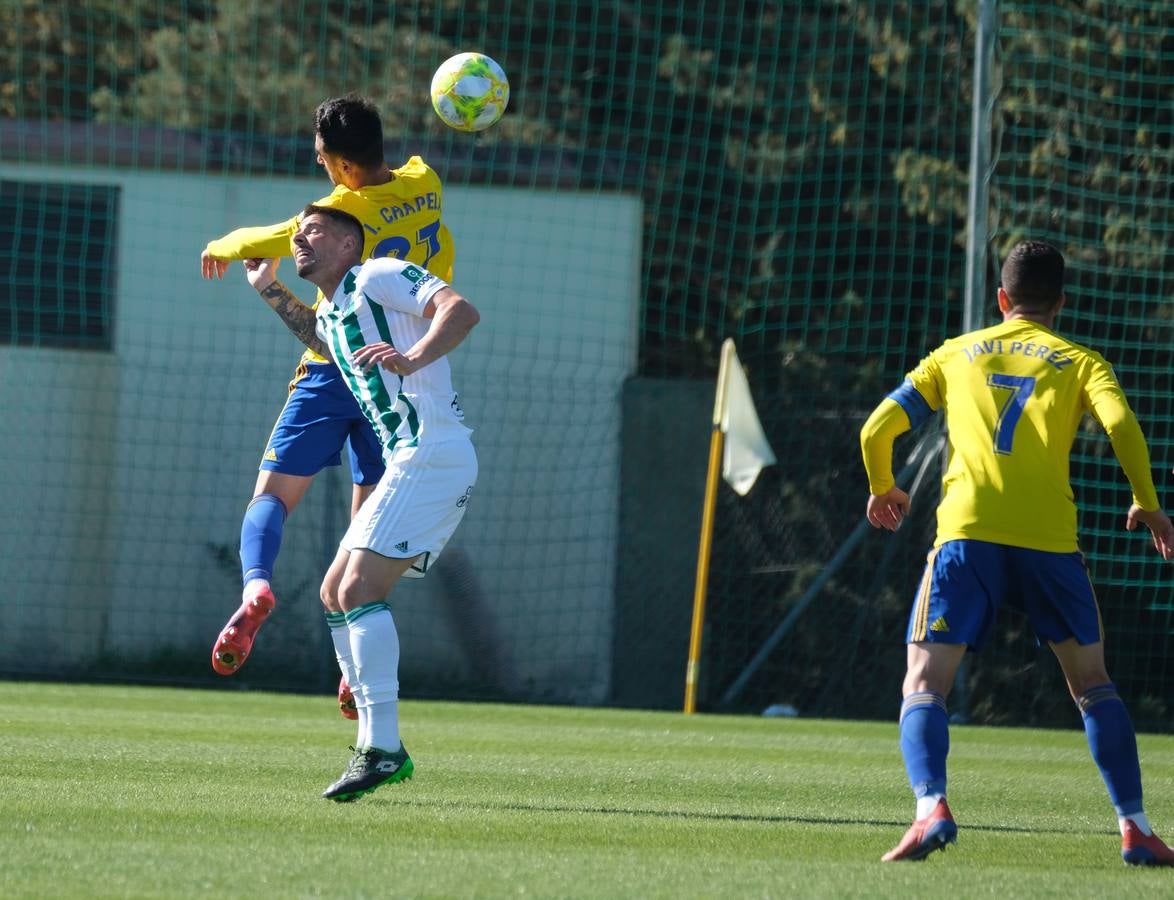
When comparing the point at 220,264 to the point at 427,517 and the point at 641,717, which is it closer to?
the point at 427,517

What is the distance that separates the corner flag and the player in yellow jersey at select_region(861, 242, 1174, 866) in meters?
7.38

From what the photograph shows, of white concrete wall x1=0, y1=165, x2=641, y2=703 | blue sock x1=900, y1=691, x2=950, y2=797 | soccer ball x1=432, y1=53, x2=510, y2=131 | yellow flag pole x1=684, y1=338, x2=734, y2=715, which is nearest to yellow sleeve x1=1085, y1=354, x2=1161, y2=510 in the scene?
blue sock x1=900, y1=691, x2=950, y2=797

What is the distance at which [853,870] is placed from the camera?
15.3 ft

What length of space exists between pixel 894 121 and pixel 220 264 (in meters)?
11.7

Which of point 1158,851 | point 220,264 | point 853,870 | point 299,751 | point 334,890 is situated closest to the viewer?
point 334,890

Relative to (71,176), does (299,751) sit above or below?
below

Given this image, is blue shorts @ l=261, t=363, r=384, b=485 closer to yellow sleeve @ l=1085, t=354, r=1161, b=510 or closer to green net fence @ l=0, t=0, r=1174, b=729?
yellow sleeve @ l=1085, t=354, r=1161, b=510

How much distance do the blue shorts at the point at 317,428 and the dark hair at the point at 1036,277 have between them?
8.90 ft

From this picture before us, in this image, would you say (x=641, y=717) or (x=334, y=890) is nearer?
(x=334, y=890)

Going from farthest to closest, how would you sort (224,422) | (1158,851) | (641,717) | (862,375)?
(862,375)
(224,422)
(641,717)
(1158,851)

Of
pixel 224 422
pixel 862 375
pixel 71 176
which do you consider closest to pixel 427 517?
pixel 224 422

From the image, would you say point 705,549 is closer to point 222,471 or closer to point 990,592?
point 222,471

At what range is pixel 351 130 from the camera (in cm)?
696

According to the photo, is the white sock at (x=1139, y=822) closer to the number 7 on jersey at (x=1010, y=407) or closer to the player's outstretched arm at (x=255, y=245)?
the number 7 on jersey at (x=1010, y=407)
